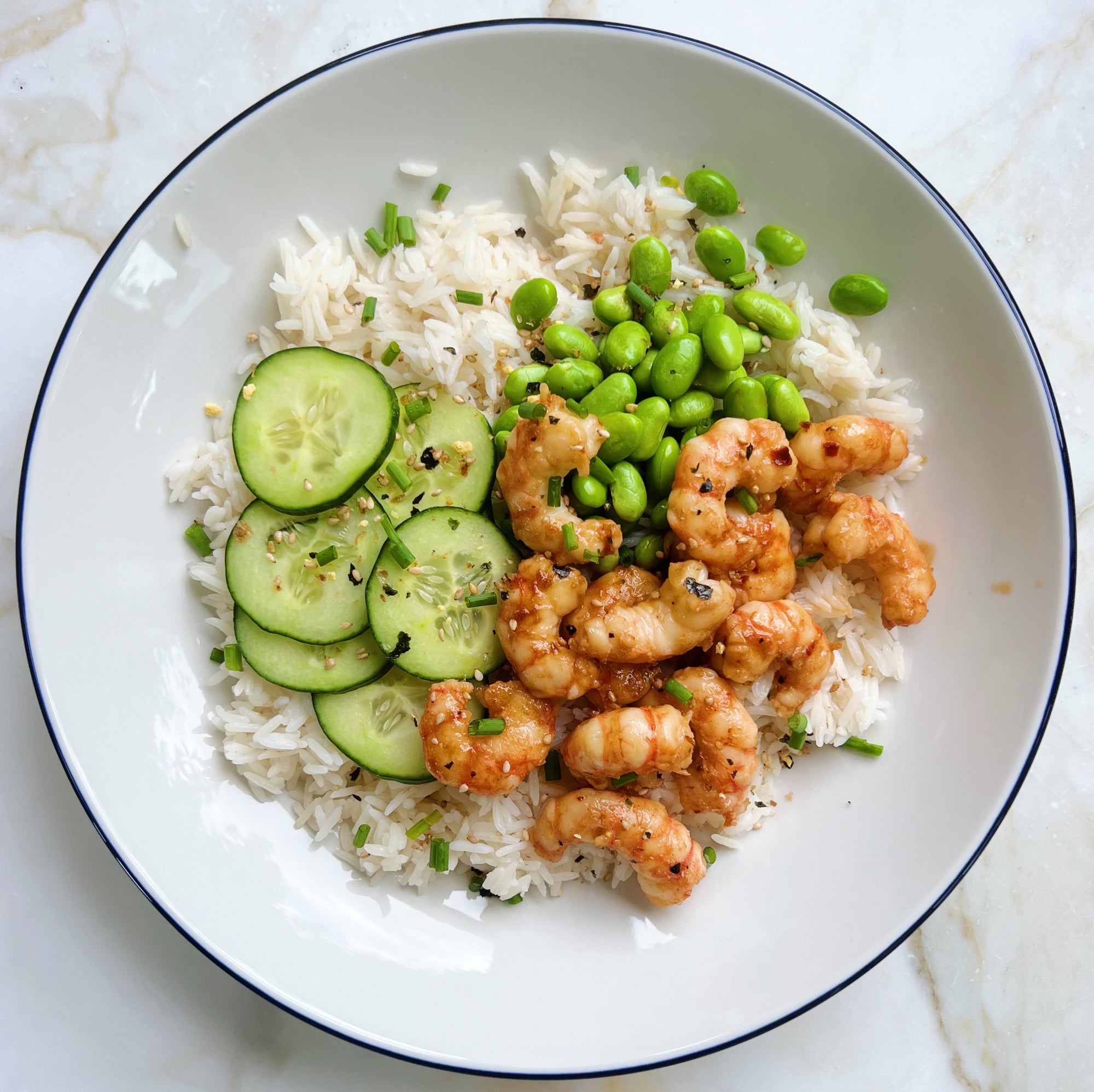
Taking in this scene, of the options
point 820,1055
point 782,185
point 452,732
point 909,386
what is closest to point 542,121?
point 782,185

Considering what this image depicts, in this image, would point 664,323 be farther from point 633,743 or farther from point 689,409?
point 633,743

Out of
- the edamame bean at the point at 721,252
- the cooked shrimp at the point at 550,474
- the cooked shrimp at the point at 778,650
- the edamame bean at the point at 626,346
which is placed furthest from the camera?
the edamame bean at the point at 721,252

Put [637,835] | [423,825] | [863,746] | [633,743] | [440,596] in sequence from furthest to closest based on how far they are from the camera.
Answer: [863,746] → [423,825] → [440,596] → [637,835] → [633,743]

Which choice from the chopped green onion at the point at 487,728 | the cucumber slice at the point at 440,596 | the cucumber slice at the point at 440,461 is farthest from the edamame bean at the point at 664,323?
the chopped green onion at the point at 487,728

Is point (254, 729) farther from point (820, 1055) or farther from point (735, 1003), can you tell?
point (820, 1055)

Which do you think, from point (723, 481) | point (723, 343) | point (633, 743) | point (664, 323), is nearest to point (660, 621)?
point (633, 743)

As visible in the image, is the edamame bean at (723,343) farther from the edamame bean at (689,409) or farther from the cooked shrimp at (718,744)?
the cooked shrimp at (718,744)

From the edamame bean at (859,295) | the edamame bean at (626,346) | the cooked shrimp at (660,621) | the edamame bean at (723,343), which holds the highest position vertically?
the edamame bean at (859,295)
